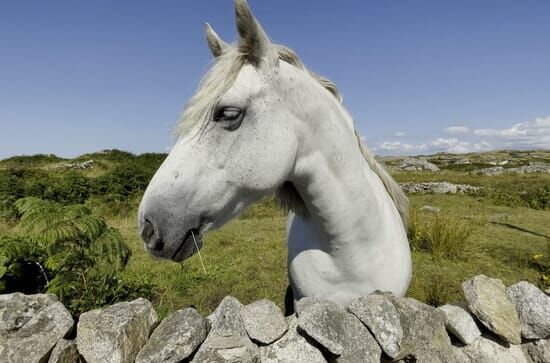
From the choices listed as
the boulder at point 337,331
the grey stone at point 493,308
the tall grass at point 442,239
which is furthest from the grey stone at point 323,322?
the tall grass at point 442,239

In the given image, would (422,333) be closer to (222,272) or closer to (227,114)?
(227,114)

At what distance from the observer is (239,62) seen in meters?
1.61

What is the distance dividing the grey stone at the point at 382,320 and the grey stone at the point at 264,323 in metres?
0.42

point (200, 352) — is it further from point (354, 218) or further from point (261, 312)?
point (354, 218)

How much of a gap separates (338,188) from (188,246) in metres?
0.87

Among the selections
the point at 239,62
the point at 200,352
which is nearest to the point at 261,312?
the point at 200,352

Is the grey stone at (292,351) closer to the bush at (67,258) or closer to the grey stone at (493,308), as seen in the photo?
the grey stone at (493,308)

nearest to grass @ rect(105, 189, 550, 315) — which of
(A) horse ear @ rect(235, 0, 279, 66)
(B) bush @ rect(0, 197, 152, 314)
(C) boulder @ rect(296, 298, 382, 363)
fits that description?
(B) bush @ rect(0, 197, 152, 314)

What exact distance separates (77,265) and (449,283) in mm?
5050

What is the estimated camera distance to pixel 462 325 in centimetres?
215

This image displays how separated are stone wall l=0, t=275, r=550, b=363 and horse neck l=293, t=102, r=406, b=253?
14.8 inches

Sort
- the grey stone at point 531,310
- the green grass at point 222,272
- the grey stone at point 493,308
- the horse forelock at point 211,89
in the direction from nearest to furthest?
the horse forelock at point 211,89 < the grey stone at point 493,308 < the grey stone at point 531,310 < the green grass at point 222,272

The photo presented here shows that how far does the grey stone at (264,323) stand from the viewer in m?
1.71

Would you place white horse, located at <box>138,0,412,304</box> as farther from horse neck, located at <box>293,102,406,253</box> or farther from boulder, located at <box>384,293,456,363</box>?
boulder, located at <box>384,293,456,363</box>
